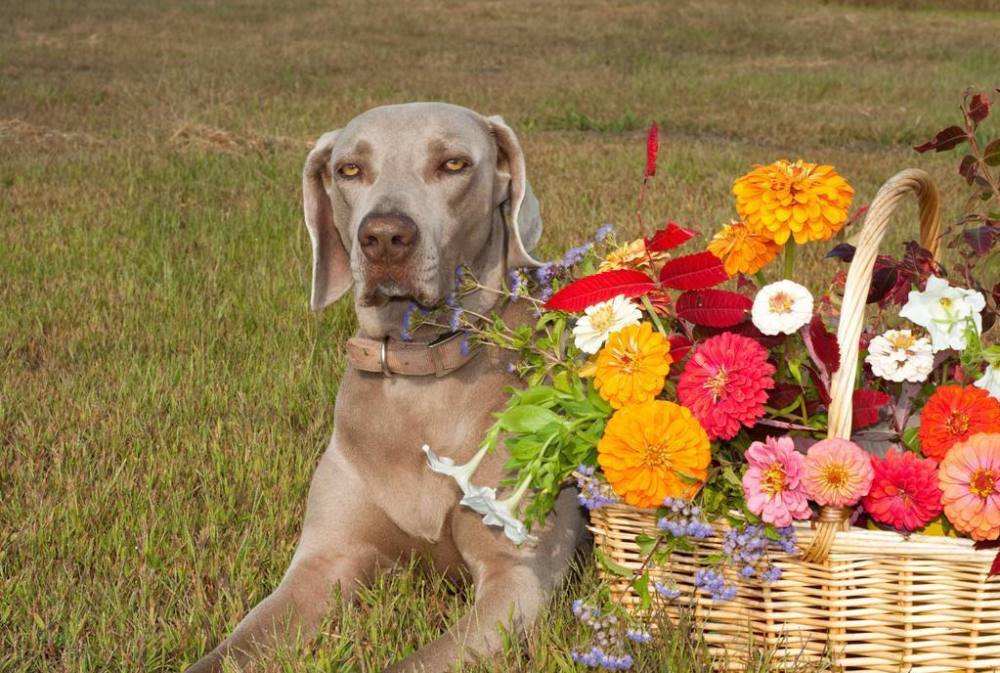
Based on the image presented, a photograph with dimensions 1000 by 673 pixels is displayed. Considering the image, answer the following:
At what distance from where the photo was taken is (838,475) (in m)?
2.17

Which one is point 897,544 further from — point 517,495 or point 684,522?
point 517,495

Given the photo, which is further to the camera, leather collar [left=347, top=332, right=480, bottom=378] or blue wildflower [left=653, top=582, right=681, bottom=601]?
leather collar [left=347, top=332, right=480, bottom=378]

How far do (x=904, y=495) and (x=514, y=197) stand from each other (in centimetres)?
143

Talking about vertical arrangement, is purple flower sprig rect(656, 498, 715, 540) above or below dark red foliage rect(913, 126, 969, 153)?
below

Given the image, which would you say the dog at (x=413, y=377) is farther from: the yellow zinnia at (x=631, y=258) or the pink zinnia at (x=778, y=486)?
the pink zinnia at (x=778, y=486)

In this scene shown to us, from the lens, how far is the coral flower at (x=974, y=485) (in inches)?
84.7

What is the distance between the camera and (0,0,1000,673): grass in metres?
2.88

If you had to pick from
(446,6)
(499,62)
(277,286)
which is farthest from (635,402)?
(446,6)

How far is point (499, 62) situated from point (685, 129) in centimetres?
648

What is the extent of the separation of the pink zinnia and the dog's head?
999 millimetres

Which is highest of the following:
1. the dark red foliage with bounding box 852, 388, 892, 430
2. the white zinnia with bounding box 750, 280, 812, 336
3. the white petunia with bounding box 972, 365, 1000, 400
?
the white zinnia with bounding box 750, 280, 812, 336

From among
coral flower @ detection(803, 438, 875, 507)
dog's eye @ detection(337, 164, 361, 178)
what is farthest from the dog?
coral flower @ detection(803, 438, 875, 507)

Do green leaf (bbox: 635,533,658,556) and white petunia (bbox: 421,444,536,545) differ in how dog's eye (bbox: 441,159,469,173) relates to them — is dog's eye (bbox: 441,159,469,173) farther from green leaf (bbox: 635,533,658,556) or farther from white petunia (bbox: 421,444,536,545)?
green leaf (bbox: 635,533,658,556)

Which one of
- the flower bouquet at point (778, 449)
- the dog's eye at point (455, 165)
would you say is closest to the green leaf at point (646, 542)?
the flower bouquet at point (778, 449)
